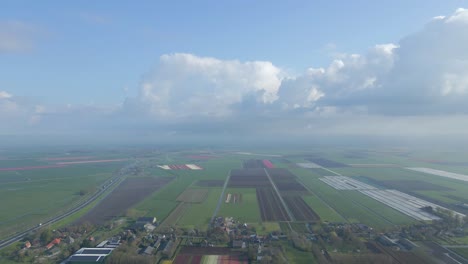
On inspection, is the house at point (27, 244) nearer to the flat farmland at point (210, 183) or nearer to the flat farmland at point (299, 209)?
the flat farmland at point (299, 209)

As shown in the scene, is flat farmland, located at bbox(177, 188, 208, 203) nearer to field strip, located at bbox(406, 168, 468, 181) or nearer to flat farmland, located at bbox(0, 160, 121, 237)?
flat farmland, located at bbox(0, 160, 121, 237)

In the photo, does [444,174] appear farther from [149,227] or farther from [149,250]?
[149,250]

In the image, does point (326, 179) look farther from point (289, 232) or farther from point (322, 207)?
point (289, 232)

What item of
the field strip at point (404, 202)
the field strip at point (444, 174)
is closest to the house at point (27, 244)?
the field strip at point (404, 202)

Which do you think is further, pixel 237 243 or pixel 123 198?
pixel 123 198

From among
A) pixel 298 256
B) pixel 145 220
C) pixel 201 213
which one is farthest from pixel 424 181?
pixel 145 220

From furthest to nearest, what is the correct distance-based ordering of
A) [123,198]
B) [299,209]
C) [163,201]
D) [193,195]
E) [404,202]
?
[193,195] < [123,198] < [163,201] < [404,202] < [299,209]

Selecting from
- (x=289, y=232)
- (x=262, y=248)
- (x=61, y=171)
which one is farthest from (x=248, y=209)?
(x=61, y=171)
